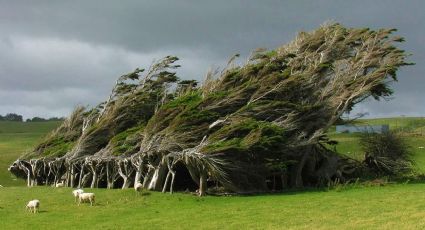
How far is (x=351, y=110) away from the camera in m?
39.5

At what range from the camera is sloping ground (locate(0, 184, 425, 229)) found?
20.7 meters

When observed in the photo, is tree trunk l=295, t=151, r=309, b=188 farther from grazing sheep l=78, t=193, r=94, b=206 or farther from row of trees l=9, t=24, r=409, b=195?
grazing sheep l=78, t=193, r=94, b=206

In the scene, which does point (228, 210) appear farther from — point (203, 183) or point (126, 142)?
point (126, 142)

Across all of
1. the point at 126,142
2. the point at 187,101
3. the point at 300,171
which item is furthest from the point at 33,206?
the point at 300,171

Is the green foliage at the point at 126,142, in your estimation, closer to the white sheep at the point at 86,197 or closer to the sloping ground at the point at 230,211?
the sloping ground at the point at 230,211

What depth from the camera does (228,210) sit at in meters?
25.0

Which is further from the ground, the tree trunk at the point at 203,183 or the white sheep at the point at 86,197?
the tree trunk at the point at 203,183

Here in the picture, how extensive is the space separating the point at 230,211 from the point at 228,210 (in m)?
0.43

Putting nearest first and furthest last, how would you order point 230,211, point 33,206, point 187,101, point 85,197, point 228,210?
point 230,211, point 228,210, point 33,206, point 85,197, point 187,101

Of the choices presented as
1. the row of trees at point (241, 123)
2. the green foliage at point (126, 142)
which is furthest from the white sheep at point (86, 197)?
the green foliage at point (126, 142)

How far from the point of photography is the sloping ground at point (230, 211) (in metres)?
20.7

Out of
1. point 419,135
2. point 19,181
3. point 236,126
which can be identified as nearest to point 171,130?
point 236,126

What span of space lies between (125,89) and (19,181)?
1457cm

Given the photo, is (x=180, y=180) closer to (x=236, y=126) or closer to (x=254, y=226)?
(x=236, y=126)
